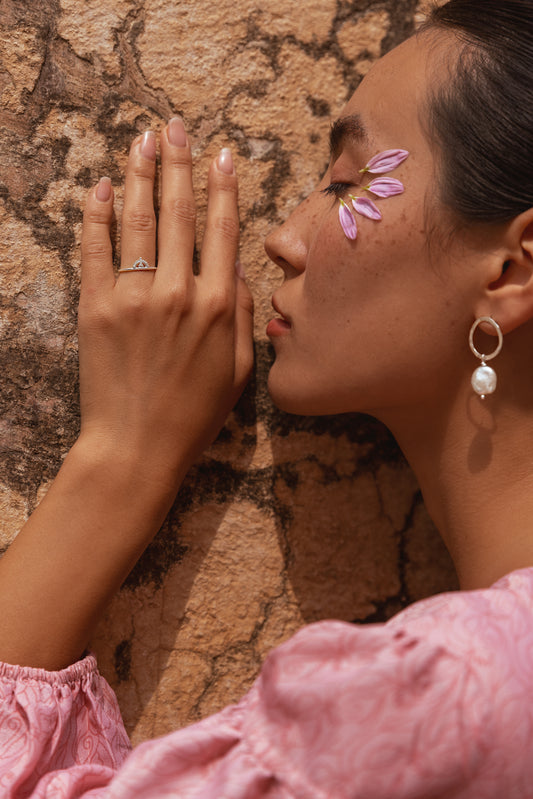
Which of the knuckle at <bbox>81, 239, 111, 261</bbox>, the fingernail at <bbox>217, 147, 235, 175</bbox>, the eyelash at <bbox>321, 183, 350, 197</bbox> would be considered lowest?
the knuckle at <bbox>81, 239, 111, 261</bbox>

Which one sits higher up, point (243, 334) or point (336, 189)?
point (336, 189)

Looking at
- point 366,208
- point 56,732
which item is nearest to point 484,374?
point 366,208

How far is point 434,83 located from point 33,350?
70 centimetres

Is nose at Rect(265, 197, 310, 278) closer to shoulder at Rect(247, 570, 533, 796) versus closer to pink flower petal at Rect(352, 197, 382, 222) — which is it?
pink flower petal at Rect(352, 197, 382, 222)

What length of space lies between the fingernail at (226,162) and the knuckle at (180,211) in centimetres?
10

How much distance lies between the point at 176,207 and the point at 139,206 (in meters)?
0.06

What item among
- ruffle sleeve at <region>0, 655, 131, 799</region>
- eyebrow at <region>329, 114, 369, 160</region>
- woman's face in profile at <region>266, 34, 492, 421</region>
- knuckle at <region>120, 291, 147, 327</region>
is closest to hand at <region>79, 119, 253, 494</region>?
knuckle at <region>120, 291, 147, 327</region>

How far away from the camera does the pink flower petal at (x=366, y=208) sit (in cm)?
Answer: 97

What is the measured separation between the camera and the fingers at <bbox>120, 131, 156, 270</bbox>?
3.42ft

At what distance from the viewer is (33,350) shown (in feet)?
3.57

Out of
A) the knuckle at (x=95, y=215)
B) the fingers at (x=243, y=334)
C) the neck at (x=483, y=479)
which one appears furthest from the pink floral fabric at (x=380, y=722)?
the knuckle at (x=95, y=215)

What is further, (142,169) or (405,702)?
(142,169)

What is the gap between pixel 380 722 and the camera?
71cm

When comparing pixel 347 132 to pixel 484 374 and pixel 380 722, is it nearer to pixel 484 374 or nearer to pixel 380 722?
pixel 484 374
